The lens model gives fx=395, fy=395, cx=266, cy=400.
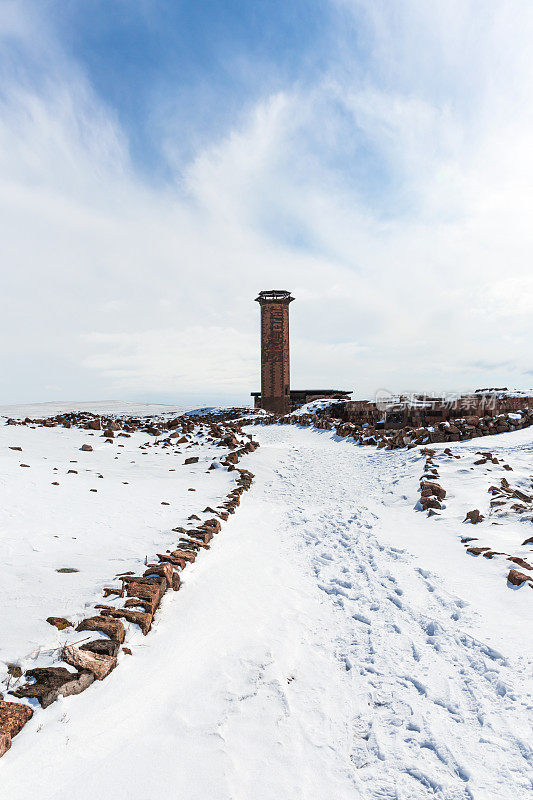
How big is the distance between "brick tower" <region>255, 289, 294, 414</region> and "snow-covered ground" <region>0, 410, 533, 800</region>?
32.0m

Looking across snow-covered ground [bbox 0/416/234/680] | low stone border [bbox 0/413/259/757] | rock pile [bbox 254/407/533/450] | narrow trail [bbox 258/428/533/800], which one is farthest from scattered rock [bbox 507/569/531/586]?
rock pile [bbox 254/407/533/450]

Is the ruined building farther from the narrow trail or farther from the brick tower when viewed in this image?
the narrow trail

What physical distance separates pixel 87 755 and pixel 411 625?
8.79 ft

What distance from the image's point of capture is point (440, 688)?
273cm

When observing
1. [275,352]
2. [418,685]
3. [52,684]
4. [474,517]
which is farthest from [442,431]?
[275,352]

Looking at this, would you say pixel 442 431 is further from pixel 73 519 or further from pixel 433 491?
pixel 73 519

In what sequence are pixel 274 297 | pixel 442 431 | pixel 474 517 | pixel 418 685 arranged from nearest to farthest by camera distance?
pixel 418 685 < pixel 474 517 < pixel 442 431 < pixel 274 297

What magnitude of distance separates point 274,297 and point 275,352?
513cm

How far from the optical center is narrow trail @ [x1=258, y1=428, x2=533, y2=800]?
6.81 ft

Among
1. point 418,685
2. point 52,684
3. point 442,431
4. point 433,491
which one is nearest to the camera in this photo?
point 52,684

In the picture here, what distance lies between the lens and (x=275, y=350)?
122ft

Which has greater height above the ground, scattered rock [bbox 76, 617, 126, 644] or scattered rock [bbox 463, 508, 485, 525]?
scattered rock [bbox 76, 617, 126, 644]

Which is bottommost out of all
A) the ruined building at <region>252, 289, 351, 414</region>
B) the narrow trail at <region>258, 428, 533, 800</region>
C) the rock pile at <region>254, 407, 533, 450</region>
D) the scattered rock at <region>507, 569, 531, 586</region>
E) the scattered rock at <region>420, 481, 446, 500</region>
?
the narrow trail at <region>258, 428, 533, 800</region>

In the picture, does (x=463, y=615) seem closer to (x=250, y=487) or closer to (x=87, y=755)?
(x=87, y=755)
